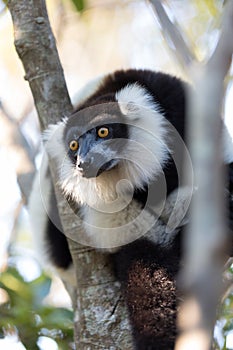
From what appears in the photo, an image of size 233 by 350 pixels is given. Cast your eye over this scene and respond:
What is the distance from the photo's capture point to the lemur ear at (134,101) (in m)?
3.42

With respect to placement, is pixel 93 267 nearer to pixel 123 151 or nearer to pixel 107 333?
pixel 107 333

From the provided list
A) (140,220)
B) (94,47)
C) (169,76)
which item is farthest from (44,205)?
(94,47)

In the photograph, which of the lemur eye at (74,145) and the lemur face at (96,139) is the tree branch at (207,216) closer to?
the lemur face at (96,139)

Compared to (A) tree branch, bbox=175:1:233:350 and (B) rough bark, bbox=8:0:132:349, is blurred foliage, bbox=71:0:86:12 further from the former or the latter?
(A) tree branch, bbox=175:1:233:350

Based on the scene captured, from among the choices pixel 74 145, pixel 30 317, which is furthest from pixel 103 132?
pixel 30 317

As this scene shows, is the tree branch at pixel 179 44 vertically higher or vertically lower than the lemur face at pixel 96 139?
higher

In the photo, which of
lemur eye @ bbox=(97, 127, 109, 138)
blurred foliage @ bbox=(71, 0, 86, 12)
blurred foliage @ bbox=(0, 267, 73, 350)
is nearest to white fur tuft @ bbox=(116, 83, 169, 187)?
lemur eye @ bbox=(97, 127, 109, 138)

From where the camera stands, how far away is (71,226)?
10.4 feet

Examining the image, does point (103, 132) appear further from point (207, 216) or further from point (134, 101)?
point (207, 216)

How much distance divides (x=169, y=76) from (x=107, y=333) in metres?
1.60

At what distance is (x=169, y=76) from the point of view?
3619 mm

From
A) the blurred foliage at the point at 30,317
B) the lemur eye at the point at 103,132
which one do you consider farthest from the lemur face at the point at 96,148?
the blurred foliage at the point at 30,317

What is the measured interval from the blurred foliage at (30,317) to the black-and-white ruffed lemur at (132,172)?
492 mm

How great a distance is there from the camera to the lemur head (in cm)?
333
